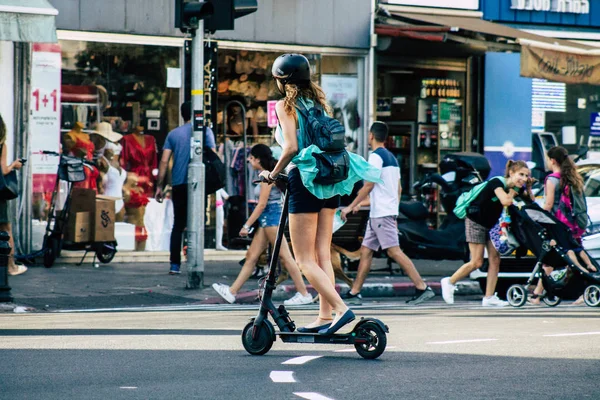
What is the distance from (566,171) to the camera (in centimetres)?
1349

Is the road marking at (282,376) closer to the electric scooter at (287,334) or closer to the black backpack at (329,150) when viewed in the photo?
the electric scooter at (287,334)

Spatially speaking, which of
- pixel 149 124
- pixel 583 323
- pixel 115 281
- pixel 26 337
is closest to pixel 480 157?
pixel 149 124

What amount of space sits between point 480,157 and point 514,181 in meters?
4.90

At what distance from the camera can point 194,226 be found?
1355 cm

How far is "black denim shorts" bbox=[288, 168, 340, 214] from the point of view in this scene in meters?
7.88

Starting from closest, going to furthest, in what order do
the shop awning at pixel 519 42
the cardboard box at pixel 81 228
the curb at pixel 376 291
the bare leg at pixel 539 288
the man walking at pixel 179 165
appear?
the bare leg at pixel 539 288, the curb at pixel 376 291, the man walking at pixel 179 165, the cardboard box at pixel 81 228, the shop awning at pixel 519 42

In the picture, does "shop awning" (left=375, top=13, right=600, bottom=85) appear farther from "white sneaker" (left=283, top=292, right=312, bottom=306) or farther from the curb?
"white sneaker" (left=283, top=292, right=312, bottom=306)

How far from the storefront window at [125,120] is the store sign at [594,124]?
318 inches

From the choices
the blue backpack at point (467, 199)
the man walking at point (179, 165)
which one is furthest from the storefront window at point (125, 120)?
the blue backpack at point (467, 199)

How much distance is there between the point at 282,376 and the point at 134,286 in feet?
22.6

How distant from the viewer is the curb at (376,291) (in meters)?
13.2

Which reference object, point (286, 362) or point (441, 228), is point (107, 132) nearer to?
point (441, 228)

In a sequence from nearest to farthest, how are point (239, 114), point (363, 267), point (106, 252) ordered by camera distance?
point (363, 267)
point (106, 252)
point (239, 114)

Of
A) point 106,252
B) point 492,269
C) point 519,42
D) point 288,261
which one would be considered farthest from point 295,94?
point 519,42
